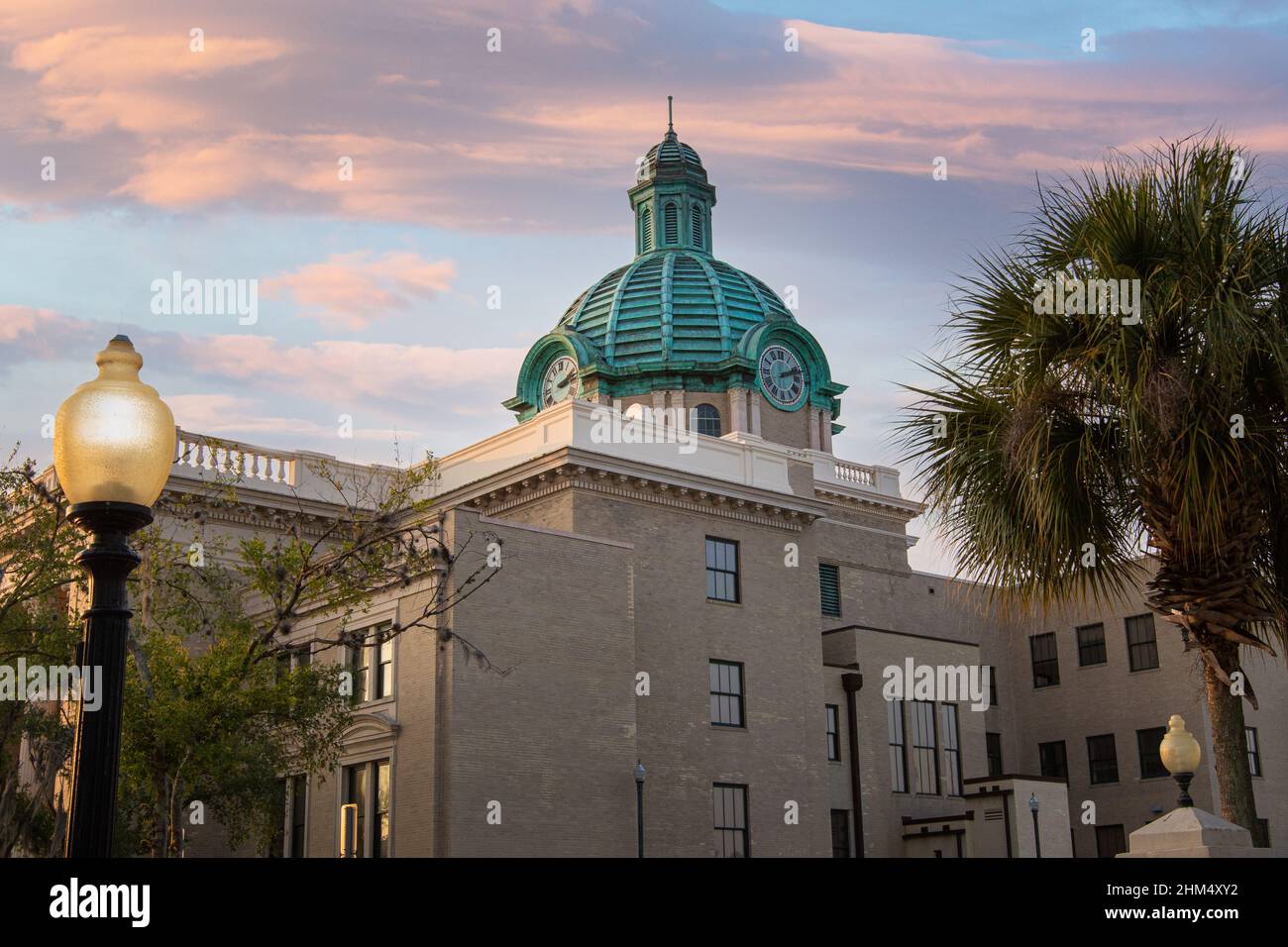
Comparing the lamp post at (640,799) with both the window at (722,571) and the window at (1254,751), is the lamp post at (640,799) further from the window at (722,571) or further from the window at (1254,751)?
the window at (1254,751)

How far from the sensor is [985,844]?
42562 mm

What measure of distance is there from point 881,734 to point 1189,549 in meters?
28.2

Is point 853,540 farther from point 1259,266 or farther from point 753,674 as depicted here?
Answer: point 1259,266

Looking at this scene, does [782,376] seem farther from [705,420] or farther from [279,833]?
[279,833]

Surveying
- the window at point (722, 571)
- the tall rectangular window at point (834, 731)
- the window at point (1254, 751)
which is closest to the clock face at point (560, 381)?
the window at point (722, 571)

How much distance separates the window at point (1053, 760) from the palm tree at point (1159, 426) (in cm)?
3776

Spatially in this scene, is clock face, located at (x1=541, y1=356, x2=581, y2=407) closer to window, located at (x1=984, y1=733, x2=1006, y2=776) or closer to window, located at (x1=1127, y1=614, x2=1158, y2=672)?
window, located at (x1=984, y1=733, x2=1006, y2=776)

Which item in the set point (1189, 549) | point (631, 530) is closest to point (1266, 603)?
point (1189, 549)

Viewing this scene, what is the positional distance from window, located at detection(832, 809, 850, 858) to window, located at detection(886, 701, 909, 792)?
206 centimetres

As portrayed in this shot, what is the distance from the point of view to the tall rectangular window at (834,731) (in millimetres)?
43219

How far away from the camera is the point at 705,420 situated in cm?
5944

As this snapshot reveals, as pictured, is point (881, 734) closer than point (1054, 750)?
Yes

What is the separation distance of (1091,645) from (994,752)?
5155mm
